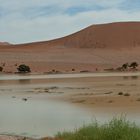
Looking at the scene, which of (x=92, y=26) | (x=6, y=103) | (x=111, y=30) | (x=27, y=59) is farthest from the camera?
(x=92, y=26)

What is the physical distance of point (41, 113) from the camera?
64.5 feet

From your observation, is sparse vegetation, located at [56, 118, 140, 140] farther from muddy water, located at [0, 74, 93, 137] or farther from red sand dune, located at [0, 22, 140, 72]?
red sand dune, located at [0, 22, 140, 72]

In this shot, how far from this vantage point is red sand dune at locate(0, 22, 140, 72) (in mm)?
77500

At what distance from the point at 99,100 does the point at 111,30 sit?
98.1m

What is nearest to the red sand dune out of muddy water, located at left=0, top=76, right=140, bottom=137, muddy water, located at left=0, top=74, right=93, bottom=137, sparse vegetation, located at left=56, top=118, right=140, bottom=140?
muddy water, located at left=0, top=74, right=93, bottom=137

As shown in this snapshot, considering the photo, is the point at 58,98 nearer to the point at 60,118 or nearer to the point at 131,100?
the point at 131,100

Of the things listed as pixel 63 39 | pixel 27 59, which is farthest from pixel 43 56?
pixel 63 39

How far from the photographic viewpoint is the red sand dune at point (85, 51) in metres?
77.5

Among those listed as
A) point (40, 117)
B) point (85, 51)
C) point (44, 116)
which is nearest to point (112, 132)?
point (40, 117)

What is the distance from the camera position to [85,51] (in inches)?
4001

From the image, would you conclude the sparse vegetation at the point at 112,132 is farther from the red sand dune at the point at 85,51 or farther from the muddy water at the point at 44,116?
the red sand dune at the point at 85,51

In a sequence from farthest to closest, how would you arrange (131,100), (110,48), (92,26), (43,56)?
(92,26), (110,48), (43,56), (131,100)

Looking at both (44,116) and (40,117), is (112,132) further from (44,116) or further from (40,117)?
(44,116)

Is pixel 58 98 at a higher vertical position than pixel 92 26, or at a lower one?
lower
